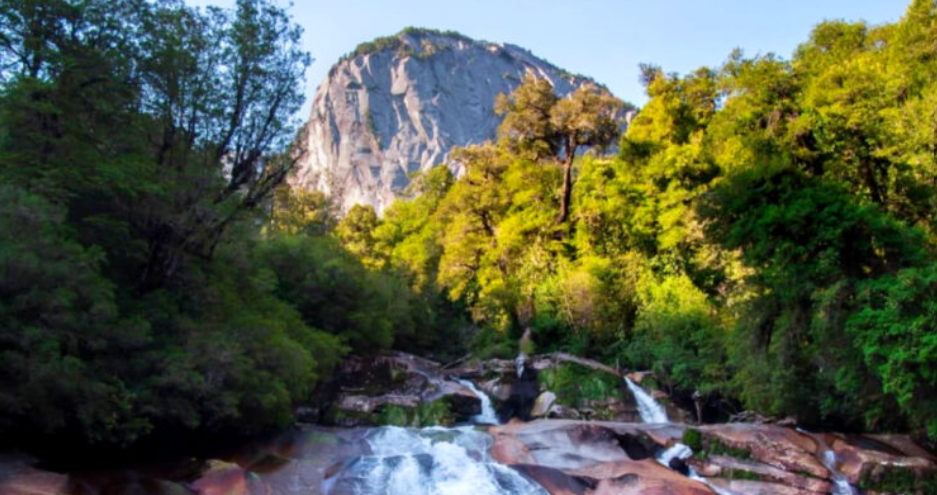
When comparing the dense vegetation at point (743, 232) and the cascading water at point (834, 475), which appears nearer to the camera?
the cascading water at point (834, 475)

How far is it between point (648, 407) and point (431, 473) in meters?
9.85

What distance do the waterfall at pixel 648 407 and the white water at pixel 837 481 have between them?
Answer: 6243mm

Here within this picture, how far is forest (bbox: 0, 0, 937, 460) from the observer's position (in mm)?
11055

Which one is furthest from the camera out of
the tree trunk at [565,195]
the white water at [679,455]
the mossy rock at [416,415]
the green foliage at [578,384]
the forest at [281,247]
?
the tree trunk at [565,195]

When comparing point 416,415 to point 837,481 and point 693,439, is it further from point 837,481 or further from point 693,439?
point 837,481

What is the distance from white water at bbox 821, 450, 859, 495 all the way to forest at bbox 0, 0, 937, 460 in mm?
1553

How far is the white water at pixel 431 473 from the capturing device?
12539mm

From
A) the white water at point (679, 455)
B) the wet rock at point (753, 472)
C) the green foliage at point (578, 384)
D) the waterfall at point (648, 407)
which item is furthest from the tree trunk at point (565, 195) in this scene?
the wet rock at point (753, 472)

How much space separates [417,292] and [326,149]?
66588 millimetres

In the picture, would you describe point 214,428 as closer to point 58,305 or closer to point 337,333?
point 58,305

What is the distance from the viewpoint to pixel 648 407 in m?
20.5

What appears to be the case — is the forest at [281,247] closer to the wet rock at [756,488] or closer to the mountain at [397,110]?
the wet rock at [756,488]

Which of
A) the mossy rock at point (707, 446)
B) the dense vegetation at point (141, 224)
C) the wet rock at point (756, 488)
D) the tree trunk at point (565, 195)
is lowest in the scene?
the wet rock at point (756, 488)

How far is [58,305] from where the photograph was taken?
395 inches
